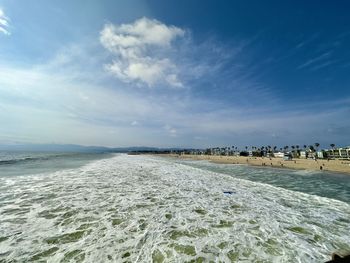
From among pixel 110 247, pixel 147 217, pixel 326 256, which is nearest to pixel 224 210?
pixel 147 217

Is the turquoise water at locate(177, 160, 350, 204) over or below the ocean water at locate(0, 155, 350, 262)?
over

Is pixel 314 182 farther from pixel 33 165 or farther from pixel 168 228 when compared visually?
pixel 33 165

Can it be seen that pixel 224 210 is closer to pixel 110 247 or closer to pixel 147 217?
pixel 147 217

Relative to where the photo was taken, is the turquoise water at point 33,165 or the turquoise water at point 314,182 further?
the turquoise water at point 33,165

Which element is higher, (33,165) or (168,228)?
(33,165)

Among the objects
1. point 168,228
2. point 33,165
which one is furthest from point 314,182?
point 33,165

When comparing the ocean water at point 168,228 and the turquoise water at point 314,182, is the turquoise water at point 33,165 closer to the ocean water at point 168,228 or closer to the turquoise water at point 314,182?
the ocean water at point 168,228

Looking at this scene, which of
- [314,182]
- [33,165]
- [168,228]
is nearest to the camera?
[168,228]

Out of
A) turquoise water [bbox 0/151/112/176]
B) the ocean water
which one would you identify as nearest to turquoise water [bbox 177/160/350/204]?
the ocean water

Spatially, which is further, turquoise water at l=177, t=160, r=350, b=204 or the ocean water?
turquoise water at l=177, t=160, r=350, b=204

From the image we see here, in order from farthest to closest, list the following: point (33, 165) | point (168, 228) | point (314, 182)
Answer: point (33, 165) < point (314, 182) < point (168, 228)

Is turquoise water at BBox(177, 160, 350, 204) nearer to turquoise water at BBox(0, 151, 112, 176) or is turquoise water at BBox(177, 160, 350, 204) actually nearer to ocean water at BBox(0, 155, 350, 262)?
ocean water at BBox(0, 155, 350, 262)

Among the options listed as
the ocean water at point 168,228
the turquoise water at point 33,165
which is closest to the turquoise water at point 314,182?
the ocean water at point 168,228

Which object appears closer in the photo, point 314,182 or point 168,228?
point 168,228
